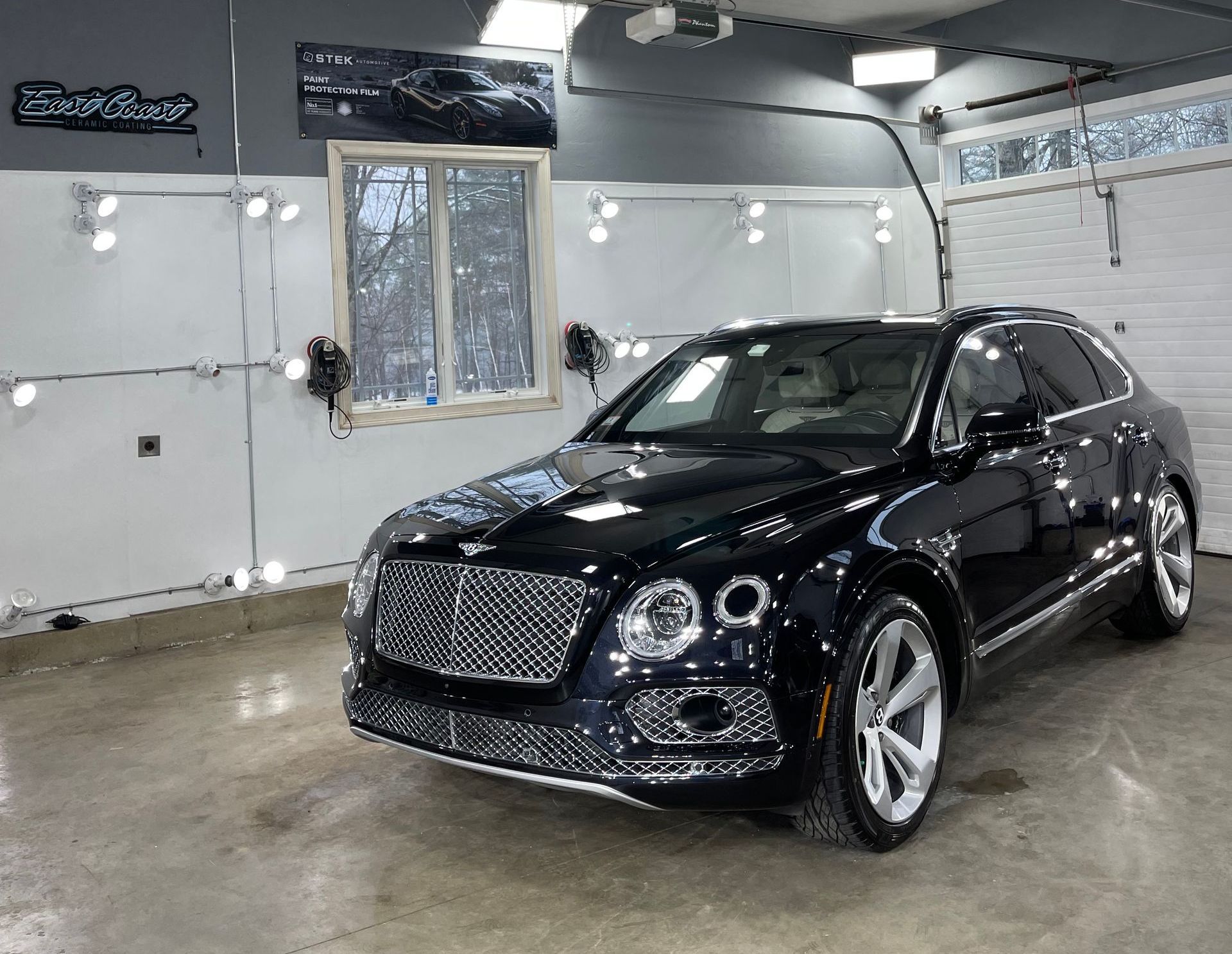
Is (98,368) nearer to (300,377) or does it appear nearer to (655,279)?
(300,377)

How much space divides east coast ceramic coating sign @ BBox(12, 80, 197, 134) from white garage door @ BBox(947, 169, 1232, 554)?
5659 mm

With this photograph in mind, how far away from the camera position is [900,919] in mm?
2775

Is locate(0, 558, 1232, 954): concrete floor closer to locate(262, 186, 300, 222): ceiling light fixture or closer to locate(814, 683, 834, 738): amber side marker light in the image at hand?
locate(814, 683, 834, 738): amber side marker light

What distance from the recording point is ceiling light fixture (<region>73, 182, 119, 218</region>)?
5.80m

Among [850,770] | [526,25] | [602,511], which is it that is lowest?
[850,770]

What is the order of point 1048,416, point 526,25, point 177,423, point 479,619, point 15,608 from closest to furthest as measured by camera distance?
point 479,619, point 1048,416, point 15,608, point 177,423, point 526,25

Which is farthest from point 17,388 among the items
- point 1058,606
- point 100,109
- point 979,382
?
point 1058,606

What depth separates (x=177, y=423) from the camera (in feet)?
20.2

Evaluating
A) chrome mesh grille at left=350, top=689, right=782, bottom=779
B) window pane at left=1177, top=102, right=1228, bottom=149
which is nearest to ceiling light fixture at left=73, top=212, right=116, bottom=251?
chrome mesh grille at left=350, top=689, right=782, bottom=779

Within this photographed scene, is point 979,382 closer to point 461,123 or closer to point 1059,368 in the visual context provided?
point 1059,368

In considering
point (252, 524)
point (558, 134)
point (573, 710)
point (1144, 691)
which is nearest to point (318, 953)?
point (573, 710)

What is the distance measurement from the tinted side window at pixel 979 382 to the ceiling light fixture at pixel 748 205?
4408 millimetres

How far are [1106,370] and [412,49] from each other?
4458 mm

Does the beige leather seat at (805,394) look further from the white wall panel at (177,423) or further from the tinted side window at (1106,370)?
the white wall panel at (177,423)
